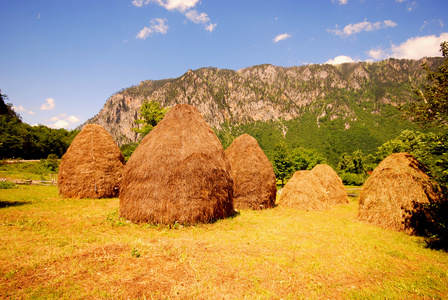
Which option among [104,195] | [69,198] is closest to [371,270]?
[104,195]

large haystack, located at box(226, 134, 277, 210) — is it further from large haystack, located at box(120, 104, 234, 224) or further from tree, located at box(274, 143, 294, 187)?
tree, located at box(274, 143, 294, 187)

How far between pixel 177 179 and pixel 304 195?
1109 centimetres

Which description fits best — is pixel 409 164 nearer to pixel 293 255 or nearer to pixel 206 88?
pixel 293 255

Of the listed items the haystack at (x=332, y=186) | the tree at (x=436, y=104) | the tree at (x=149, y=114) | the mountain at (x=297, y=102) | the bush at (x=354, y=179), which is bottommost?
the bush at (x=354, y=179)

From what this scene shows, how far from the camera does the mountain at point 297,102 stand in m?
97.2

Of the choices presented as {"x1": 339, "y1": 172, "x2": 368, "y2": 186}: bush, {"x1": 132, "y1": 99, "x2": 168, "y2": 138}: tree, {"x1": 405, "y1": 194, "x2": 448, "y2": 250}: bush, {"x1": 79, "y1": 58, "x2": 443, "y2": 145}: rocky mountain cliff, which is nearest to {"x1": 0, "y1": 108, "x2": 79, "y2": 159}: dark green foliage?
{"x1": 132, "y1": 99, "x2": 168, "y2": 138}: tree

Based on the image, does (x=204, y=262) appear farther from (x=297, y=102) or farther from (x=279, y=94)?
(x=279, y=94)

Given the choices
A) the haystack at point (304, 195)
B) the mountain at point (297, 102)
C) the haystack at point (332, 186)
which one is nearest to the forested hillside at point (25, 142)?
the mountain at point (297, 102)

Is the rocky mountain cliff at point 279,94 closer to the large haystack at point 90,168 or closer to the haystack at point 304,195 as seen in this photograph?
the haystack at point 304,195

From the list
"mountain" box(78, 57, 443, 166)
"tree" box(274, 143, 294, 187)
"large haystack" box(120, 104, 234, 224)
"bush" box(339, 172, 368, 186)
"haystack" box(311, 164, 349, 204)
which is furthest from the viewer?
"mountain" box(78, 57, 443, 166)

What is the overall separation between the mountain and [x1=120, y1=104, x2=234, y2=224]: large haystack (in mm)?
80174

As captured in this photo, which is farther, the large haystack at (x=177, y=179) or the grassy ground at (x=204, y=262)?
the large haystack at (x=177, y=179)

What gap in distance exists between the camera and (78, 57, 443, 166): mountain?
319 feet

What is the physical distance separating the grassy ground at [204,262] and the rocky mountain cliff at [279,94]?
374 ft
